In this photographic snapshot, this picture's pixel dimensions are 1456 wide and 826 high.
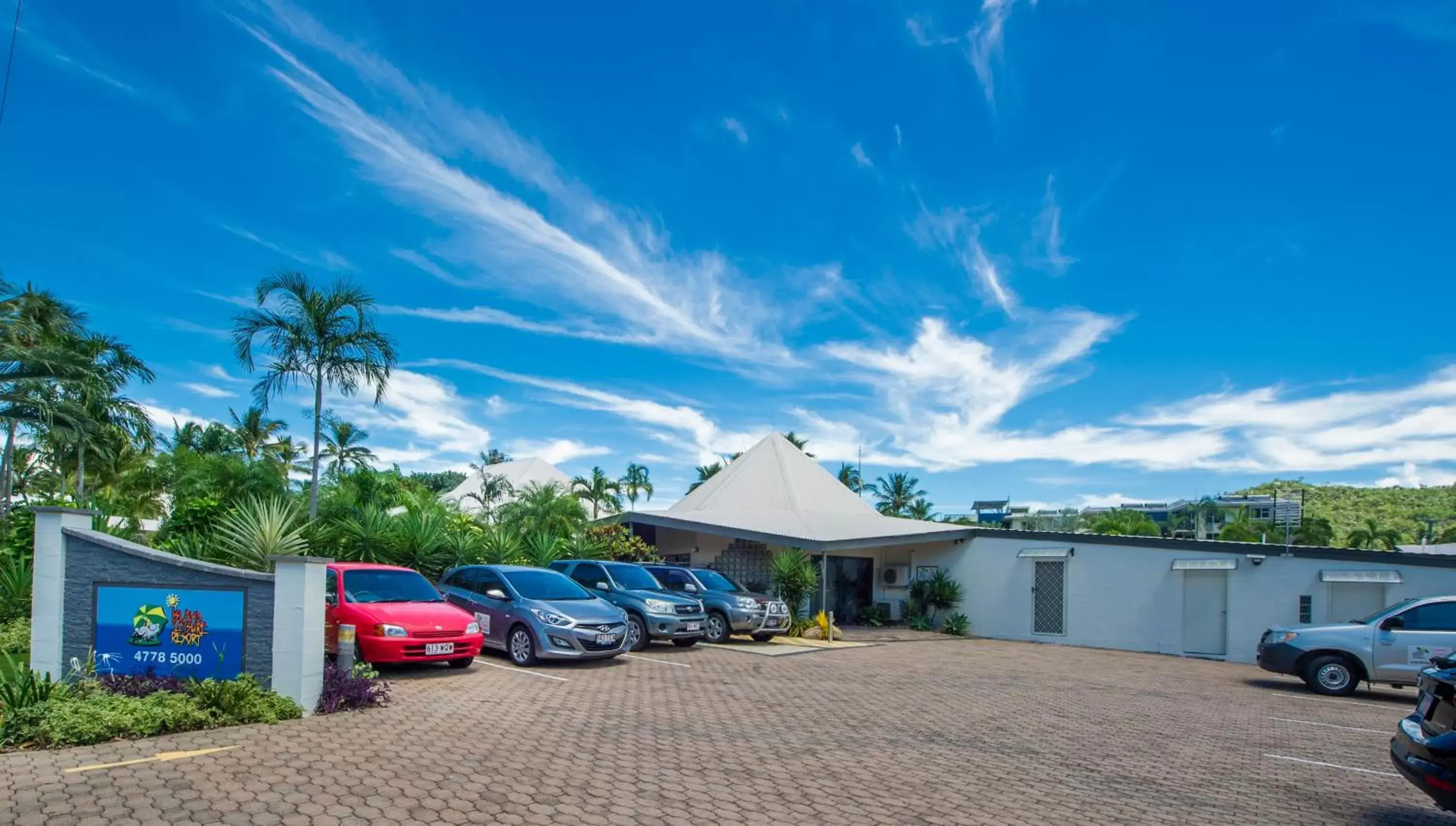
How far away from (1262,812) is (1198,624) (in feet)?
49.7

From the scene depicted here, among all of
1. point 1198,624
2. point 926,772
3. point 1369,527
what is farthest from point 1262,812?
point 1369,527

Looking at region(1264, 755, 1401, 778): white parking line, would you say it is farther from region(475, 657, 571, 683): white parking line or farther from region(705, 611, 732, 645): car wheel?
region(705, 611, 732, 645): car wheel

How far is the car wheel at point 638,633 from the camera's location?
1452 centimetres

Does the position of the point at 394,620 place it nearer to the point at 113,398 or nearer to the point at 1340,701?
the point at 1340,701

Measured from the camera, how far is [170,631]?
8.05 meters

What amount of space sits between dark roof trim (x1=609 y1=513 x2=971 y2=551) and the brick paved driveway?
28.1ft

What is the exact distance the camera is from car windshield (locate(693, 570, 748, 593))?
56.8 ft

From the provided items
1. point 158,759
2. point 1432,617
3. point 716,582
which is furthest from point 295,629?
point 1432,617

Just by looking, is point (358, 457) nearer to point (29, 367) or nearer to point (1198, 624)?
point (29, 367)

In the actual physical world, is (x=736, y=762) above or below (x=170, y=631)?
below

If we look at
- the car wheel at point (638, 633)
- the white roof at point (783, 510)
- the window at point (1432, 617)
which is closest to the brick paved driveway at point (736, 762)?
the window at point (1432, 617)

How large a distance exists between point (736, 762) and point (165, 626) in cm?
527

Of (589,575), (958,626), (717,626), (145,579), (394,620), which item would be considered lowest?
(958,626)

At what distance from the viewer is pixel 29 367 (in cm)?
1430
